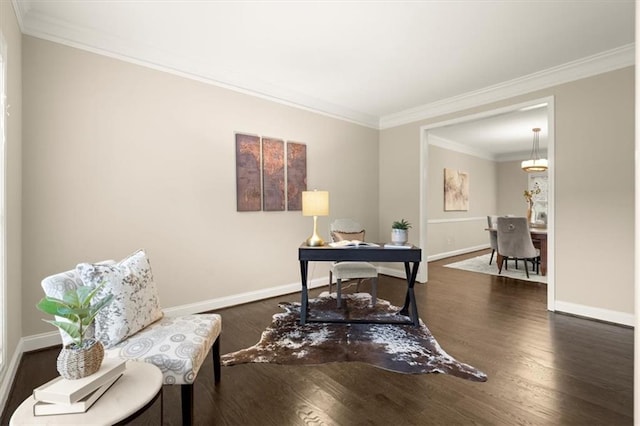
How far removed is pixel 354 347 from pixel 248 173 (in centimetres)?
223

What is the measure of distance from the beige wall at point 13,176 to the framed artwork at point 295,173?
2.52m

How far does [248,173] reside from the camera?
3.71 m

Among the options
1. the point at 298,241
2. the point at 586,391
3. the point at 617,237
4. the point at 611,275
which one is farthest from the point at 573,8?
the point at 298,241

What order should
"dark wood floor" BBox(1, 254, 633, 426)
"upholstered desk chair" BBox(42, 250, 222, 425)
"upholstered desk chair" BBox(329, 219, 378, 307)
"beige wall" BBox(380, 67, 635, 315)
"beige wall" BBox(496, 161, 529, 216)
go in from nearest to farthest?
1. "upholstered desk chair" BBox(42, 250, 222, 425)
2. "dark wood floor" BBox(1, 254, 633, 426)
3. "beige wall" BBox(380, 67, 635, 315)
4. "upholstered desk chair" BBox(329, 219, 378, 307)
5. "beige wall" BBox(496, 161, 529, 216)

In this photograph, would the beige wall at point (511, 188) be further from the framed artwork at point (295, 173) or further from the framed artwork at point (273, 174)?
the framed artwork at point (273, 174)

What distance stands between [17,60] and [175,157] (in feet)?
4.15

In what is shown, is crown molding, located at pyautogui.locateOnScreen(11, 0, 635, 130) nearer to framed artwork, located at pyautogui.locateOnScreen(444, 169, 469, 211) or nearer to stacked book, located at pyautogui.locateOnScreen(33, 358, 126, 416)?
stacked book, located at pyautogui.locateOnScreen(33, 358, 126, 416)

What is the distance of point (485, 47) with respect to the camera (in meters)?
2.95

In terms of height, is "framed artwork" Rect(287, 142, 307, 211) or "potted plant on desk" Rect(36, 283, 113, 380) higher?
"framed artwork" Rect(287, 142, 307, 211)

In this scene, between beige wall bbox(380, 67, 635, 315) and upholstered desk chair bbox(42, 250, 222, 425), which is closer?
upholstered desk chair bbox(42, 250, 222, 425)

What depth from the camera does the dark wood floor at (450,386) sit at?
1690 millimetres

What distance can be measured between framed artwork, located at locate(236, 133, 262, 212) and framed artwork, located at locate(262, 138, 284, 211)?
0.08 metres

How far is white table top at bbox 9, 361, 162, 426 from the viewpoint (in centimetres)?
98

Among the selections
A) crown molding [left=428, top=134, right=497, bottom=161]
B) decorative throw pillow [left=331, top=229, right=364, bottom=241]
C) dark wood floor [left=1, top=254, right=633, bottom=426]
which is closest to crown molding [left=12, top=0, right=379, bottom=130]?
decorative throw pillow [left=331, top=229, right=364, bottom=241]
